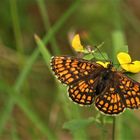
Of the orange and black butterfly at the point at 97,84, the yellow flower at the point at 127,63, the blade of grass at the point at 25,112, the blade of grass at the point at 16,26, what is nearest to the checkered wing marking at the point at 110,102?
the orange and black butterfly at the point at 97,84

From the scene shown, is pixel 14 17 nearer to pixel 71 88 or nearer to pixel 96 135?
pixel 96 135

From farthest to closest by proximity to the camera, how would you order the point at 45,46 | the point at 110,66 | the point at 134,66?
the point at 45,46 < the point at 110,66 < the point at 134,66

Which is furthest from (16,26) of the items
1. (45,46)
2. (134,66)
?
(134,66)

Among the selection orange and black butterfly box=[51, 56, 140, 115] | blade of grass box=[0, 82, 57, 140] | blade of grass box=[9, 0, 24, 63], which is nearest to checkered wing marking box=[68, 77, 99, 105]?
orange and black butterfly box=[51, 56, 140, 115]

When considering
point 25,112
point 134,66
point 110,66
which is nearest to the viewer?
point 134,66

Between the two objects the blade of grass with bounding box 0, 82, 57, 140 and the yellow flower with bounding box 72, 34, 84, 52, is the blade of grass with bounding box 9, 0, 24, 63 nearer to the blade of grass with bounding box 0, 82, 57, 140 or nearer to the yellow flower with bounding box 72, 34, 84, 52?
the blade of grass with bounding box 0, 82, 57, 140

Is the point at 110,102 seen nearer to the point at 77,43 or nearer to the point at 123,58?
the point at 123,58

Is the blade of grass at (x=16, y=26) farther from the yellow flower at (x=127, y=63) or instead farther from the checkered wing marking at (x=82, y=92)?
the yellow flower at (x=127, y=63)
